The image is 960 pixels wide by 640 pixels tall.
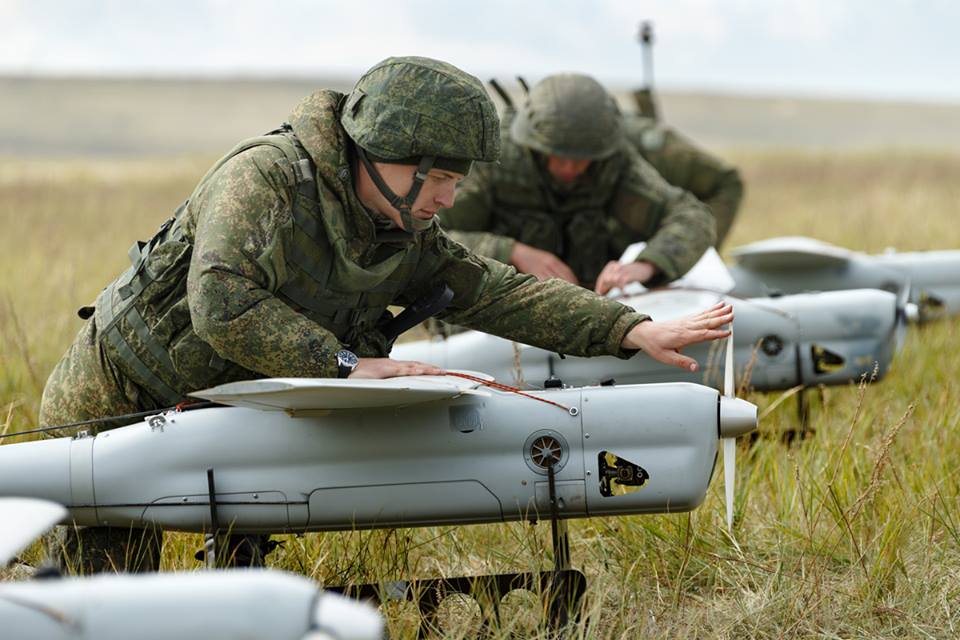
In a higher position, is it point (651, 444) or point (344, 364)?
point (344, 364)

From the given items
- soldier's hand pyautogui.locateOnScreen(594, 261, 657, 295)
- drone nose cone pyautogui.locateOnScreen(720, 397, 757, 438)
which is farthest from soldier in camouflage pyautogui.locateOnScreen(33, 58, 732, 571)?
soldier's hand pyautogui.locateOnScreen(594, 261, 657, 295)

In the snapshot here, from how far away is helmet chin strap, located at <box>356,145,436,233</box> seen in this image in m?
4.21

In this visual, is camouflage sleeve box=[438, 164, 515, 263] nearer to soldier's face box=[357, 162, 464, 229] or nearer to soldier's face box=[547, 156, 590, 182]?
soldier's face box=[547, 156, 590, 182]

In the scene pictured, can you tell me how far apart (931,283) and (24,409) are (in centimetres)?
591

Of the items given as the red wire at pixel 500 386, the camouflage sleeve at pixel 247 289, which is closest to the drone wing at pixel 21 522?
the camouflage sleeve at pixel 247 289

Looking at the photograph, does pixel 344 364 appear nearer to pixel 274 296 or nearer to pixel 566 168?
pixel 274 296

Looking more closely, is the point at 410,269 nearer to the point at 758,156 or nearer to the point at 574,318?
the point at 574,318

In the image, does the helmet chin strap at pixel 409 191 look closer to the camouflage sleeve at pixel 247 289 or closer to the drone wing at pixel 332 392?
the camouflage sleeve at pixel 247 289

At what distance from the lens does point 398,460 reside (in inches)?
161

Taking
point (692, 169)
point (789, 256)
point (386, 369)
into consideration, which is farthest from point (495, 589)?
point (692, 169)

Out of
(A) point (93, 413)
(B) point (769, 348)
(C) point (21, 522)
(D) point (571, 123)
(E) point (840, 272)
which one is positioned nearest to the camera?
(C) point (21, 522)

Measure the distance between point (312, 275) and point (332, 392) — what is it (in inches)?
A: 26.7

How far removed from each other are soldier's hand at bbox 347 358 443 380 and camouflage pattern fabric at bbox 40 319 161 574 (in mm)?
941

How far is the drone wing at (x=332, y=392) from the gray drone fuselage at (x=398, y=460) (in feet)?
0.31
